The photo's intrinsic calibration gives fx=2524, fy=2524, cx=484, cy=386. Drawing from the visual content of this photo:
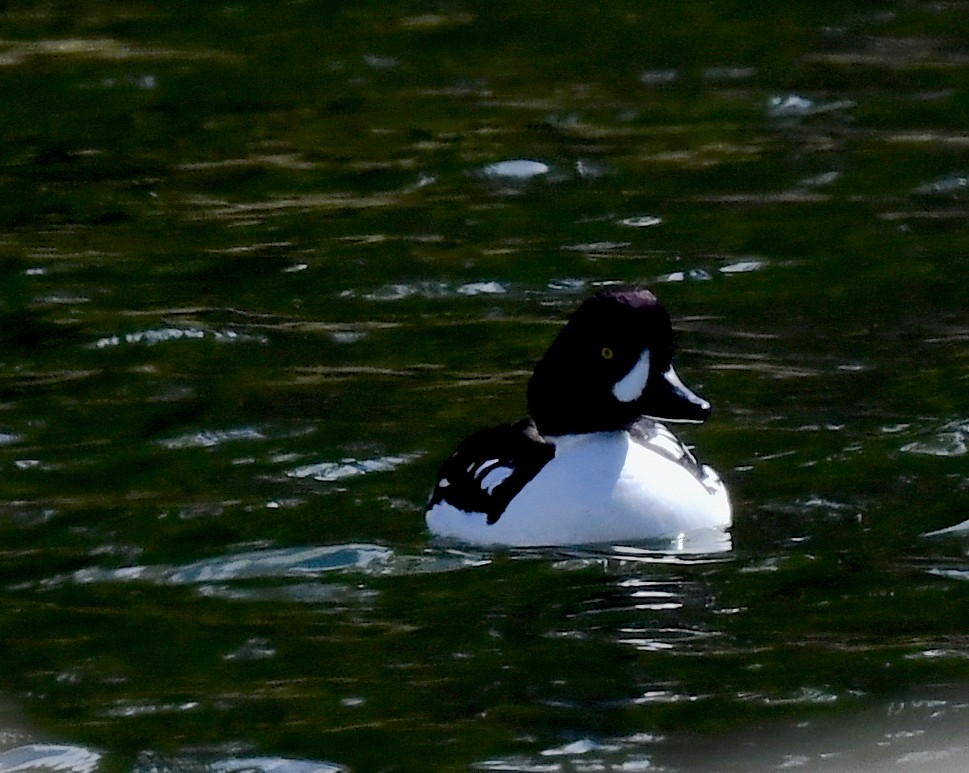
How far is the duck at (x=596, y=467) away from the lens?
10805mm

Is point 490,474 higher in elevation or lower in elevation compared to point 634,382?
lower

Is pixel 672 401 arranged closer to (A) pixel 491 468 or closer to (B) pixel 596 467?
(B) pixel 596 467

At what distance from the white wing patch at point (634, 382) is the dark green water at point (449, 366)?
0.73m

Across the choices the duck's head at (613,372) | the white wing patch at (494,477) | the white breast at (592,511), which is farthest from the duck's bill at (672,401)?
the white wing patch at (494,477)

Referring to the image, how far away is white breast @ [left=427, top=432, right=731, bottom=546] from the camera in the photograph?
1080 centimetres

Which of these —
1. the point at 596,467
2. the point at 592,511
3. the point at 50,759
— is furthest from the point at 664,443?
the point at 50,759

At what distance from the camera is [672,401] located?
1080cm

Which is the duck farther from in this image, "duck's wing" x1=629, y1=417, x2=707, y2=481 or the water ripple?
the water ripple

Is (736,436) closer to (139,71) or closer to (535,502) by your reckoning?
(535,502)

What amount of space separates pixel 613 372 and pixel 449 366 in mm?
2526

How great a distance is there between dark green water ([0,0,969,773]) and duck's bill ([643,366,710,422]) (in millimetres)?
577

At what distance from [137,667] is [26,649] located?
52 centimetres

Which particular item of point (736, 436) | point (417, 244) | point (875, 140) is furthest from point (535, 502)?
point (875, 140)

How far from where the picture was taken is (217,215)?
16672mm
